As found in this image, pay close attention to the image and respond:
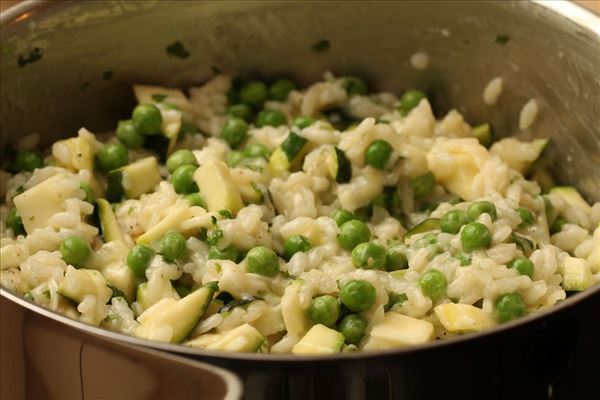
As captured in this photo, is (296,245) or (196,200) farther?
(196,200)

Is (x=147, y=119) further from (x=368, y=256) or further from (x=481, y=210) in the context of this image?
(x=481, y=210)

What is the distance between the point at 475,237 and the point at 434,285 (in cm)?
17

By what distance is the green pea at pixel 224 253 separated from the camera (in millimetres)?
2443

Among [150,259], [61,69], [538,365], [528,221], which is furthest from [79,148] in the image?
[538,365]

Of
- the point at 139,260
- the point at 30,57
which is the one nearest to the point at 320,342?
the point at 139,260

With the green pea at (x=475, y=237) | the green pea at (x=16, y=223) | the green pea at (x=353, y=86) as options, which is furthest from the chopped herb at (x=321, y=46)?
the green pea at (x=16, y=223)

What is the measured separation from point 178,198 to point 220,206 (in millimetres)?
142

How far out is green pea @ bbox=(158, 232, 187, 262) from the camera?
2.44 meters

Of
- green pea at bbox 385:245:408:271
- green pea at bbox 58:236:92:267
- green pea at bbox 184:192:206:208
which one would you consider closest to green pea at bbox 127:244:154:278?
green pea at bbox 58:236:92:267

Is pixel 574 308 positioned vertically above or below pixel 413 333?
above

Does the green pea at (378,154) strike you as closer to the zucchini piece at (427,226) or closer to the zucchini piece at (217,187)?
the zucchini piece at (427,226)

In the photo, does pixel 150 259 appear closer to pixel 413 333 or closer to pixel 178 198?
pixel 178 198

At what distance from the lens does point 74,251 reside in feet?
7.98

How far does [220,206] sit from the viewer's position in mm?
2574
